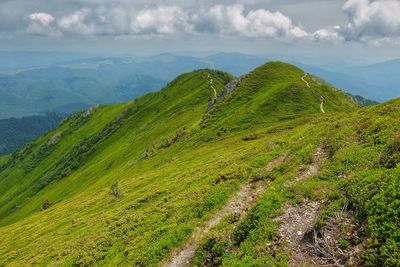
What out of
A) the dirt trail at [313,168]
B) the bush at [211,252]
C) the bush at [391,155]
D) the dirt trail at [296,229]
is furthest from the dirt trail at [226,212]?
the bush at [391,155]

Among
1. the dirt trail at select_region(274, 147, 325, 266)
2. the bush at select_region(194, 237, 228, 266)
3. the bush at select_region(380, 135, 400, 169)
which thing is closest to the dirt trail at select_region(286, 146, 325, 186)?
the dirt trail at select_region(274, 147, 325, 266)

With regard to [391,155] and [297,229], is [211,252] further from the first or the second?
[391,155]

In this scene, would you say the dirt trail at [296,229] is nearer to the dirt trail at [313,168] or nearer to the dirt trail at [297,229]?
the dirt trail at [297,229]

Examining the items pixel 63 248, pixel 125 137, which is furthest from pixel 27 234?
pixel 125 137

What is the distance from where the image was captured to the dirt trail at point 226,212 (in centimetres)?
2642

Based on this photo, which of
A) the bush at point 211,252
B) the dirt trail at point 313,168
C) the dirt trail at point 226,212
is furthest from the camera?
the dirt trail at point 313,168

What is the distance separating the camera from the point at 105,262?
1282 inches

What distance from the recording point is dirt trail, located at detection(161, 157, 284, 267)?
2642cm

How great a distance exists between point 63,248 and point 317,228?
3439 cm

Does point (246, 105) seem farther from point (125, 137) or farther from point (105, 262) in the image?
point (125, 137)

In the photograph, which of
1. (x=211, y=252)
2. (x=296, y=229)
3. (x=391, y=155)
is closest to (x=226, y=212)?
(x=211, y=252)

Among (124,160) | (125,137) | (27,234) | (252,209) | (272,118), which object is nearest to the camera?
(252,209)

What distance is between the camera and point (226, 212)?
29.5m

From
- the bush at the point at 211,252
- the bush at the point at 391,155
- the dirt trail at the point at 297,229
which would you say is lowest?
the bush at the point at 211,252
